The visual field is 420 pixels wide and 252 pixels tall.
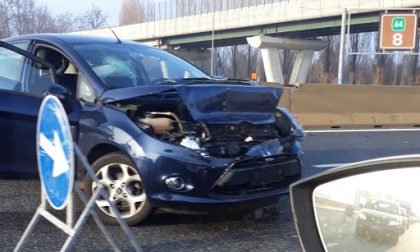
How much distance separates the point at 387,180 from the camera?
1.74m

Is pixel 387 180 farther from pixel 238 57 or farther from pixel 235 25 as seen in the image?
pixel 238 57

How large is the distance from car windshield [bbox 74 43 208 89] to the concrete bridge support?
4207 centimetres

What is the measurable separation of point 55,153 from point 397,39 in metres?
23.3

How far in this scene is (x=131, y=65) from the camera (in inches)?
203

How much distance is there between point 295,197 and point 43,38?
398 centimetres

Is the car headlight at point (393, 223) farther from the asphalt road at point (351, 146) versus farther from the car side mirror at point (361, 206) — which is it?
the asphalt road at point (351, 146)

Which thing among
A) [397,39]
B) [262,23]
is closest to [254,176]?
[397,39]

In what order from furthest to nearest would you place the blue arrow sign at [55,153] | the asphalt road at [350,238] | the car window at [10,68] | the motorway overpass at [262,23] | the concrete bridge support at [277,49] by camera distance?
the concrete bridge support at [277,49], the motorway overpass at [262,23], the car window at [10,68], the blue arrow sign at [55,153], the asphalt road at [350,238]

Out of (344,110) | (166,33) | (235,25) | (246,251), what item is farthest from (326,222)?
(166,33)

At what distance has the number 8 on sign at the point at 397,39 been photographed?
936 inches

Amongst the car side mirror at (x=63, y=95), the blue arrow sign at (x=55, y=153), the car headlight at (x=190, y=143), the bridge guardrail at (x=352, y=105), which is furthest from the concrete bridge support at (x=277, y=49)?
the blue arrow sign at (x=55, y=153)

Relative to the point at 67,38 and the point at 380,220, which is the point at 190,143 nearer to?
the point at 67,38

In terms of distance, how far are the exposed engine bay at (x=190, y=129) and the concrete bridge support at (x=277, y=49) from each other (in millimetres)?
43283

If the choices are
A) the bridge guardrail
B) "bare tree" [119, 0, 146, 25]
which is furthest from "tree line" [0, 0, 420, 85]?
the bridge guardrail
